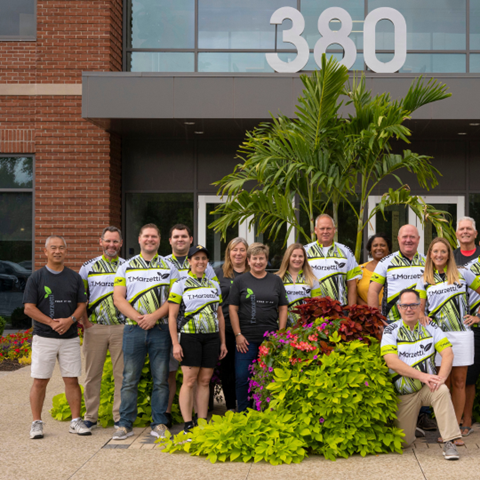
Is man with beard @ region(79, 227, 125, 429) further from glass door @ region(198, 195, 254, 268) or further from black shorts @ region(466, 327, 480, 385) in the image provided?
glass door @ region(198, 195, 254, 268)

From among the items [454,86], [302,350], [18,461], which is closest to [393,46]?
[454,86]

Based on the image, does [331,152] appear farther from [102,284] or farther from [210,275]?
[102,284]

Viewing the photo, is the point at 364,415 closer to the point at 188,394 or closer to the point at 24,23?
the point at 188,394

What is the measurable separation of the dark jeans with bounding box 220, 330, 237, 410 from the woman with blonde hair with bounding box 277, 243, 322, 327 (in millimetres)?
661

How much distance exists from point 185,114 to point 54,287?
17.8ft

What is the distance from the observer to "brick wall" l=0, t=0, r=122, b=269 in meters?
10.9

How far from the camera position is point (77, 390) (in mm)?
5793

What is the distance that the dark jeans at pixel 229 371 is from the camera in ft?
20.2

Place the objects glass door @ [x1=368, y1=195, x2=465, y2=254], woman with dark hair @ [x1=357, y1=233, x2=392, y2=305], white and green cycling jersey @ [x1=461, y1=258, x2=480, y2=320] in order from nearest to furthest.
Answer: white and green cycling jersey @ [x1=461, y1=258, x2=480, y2=320], woman with dark hair @ [x1=357, y1=233, x2=392, y2=305], glass door @ [x1=368, y1=195, x2=465, y2=254]

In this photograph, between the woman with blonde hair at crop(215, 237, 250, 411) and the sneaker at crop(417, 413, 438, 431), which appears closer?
the sneaker at crop(417, 413, 438, 431)

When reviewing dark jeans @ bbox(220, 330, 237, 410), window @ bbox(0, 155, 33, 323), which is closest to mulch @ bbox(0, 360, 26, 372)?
window @ bbox(0, 155, 33, 323)

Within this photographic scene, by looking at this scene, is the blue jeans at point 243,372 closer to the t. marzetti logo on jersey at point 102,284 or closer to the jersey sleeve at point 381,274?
the jersey sleeve at point 381,274

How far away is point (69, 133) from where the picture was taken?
36.4 feet

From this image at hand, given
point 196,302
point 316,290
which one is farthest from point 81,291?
point 316,290
